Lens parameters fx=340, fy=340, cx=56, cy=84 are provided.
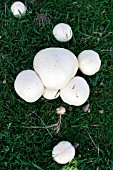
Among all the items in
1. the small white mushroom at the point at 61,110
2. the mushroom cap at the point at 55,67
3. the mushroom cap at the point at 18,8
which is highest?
the mushroom cap at the point at 18,8

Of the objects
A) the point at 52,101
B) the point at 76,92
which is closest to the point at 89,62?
the point at 76,92

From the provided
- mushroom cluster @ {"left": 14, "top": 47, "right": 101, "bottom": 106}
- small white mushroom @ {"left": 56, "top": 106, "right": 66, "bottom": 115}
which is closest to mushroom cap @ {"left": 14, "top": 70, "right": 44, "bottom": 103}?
mushroom cluster @ {"left": 14, "top": 47, "right": 101, "bottom": 106}

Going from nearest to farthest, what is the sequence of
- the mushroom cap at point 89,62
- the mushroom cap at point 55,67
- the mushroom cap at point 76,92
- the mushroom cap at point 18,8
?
1. the mushroom cap at point 55,67
2. the mushroom cap at point 76,92
3. the mushroom cap at point 89,62
4. the mushroom cap at point 18,8

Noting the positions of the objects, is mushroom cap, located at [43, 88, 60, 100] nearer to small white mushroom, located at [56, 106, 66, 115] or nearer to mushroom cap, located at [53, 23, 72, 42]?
small white mushroom, located at [56, 106, 66, 115]

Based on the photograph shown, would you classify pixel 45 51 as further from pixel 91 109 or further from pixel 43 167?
pixel 43 167

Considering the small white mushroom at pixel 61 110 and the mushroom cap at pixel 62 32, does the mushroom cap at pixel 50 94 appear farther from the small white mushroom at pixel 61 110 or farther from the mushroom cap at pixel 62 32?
the mushroom cap at pixel 62 32

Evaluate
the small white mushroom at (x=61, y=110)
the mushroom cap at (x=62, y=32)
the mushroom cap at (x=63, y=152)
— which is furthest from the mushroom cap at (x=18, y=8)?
the mushroom cap at (x=63, y=152)
